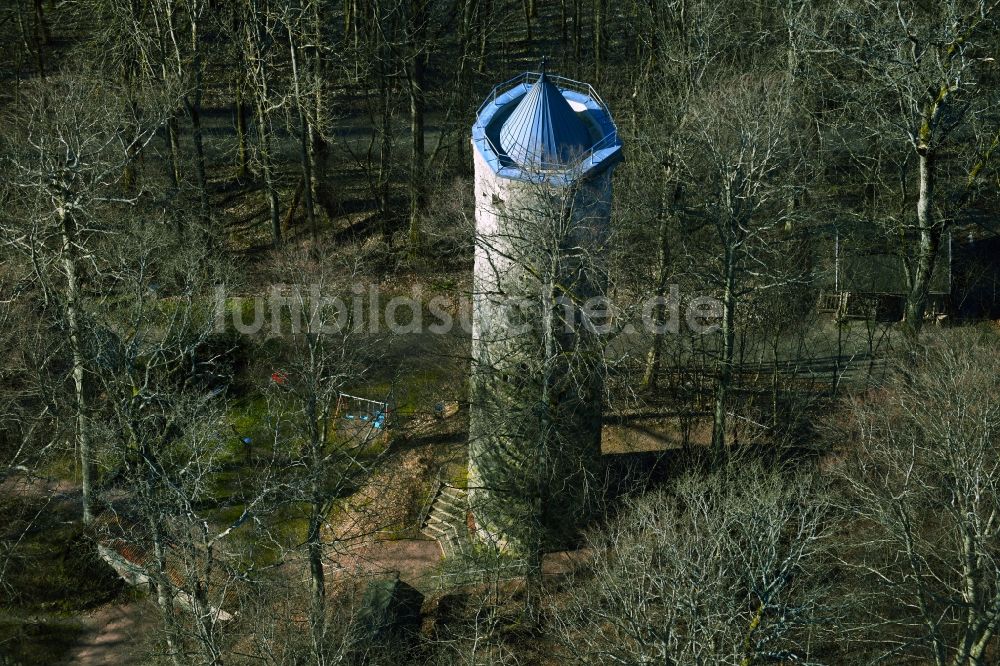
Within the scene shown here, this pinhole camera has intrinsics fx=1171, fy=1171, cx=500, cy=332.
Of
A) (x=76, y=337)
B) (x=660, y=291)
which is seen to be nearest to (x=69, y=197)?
(x=76, y=337)

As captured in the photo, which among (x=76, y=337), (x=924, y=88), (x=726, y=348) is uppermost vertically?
(x=924, y=88)

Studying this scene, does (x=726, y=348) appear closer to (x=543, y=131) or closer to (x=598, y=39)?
(x=543, y=131)

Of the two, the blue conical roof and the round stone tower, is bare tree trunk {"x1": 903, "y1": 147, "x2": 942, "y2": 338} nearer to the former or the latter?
the round stone tower

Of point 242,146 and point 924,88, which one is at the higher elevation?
point 924,88

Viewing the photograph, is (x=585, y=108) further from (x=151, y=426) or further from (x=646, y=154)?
(x=151, y=426)

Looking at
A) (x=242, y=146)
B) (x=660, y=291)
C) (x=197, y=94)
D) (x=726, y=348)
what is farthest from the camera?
(x=242, y=146)

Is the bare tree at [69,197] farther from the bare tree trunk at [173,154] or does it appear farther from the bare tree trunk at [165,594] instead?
the bare tree trunk at [165,594]

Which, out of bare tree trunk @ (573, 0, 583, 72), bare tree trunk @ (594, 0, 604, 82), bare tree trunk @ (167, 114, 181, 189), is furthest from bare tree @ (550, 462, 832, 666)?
bare tree trunk @ (573, 0, 583, 72)
